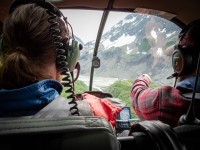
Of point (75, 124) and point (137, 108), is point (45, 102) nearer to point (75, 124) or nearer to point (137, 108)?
point (75, 124)

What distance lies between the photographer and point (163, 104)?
1.53 m

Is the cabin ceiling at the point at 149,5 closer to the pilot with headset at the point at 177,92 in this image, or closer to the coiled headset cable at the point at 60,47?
the pilot with headset at the point at 177,92

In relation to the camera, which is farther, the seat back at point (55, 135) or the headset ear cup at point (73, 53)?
the headset ear cup at point (73, 53)

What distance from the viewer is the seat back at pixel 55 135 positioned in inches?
18.3

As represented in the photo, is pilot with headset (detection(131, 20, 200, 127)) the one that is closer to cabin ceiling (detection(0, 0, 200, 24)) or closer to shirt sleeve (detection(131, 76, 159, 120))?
shirt sleeve (detection(131, 76, 159, 120))

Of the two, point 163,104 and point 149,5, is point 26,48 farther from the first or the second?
point 149,5

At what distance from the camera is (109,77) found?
2506 mm

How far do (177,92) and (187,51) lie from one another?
13.1 inches

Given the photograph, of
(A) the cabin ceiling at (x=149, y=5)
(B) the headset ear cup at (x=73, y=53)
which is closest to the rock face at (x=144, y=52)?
(A) the cabin ceiling at (x=149, y=5)

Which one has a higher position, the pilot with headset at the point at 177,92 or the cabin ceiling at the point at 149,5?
the cabin ceiling at the point at 149,5

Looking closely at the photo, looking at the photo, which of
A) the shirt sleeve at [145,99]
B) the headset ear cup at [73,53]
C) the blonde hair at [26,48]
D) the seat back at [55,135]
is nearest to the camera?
the seat back at [55,135]

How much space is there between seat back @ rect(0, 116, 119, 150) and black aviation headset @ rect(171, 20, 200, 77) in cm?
128

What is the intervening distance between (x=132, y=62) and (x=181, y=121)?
1770 mm

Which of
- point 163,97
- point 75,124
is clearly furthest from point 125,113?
point 75,124
